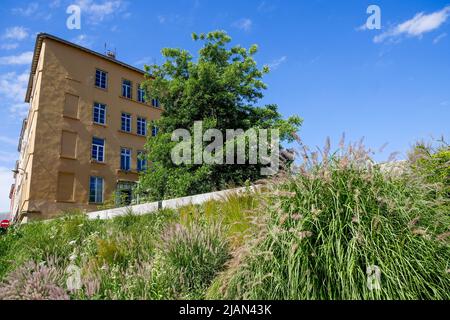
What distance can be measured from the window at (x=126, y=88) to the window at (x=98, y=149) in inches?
185

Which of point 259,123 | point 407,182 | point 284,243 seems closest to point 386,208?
point 407,182

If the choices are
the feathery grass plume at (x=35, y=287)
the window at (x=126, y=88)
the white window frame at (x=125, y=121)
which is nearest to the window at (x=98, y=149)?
the white window frame at (x=125, y=121)

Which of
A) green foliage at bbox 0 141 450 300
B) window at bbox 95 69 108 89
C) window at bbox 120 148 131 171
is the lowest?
green foliage at bbox 0 141 450 300

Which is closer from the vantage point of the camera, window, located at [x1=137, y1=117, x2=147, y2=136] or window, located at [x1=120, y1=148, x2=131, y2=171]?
window, located at [x1=120, y1=148, x2=131, y2=171]

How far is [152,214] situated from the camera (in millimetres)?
7781

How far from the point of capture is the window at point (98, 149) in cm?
2423

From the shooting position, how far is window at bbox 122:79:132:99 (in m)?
27.5

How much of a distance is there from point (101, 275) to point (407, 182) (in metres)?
3.45

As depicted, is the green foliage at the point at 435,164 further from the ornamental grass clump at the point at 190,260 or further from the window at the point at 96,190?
the window at the point at 96,190

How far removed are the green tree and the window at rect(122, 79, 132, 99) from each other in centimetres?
962

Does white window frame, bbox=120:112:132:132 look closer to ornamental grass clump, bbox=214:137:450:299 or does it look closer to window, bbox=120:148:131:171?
window, bbox=120:148:131:171

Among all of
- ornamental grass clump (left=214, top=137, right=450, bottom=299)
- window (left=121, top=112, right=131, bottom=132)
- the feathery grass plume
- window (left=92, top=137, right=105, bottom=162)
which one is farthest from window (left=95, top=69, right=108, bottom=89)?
ornamental grass clump (left=214, top=137, right=450, bottom=299)

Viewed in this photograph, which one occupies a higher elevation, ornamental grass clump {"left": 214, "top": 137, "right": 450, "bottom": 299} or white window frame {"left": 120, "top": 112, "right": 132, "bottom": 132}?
white window frame {"left": 120, "top": 112, "right": 132, "bottom": 132}

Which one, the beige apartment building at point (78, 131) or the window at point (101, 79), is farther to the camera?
the window at point (101, 79)
